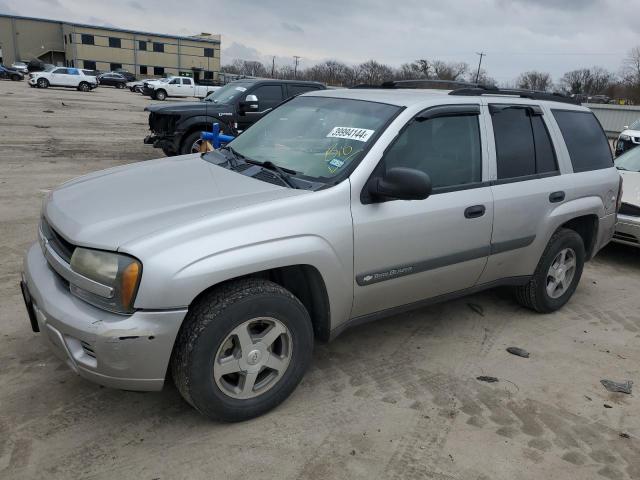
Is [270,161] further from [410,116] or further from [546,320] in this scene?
[546,320]

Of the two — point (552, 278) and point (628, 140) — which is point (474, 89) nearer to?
point (552, 278)

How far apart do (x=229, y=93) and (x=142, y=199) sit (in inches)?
342

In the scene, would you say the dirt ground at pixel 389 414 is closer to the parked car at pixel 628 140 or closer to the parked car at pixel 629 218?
the parked car at pixel 629 218

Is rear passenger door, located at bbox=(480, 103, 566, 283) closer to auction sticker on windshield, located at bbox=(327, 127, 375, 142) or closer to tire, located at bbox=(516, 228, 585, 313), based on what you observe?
tire, located at bbox=(516, 228, 585, 313)

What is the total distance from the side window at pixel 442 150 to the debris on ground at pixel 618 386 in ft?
5.27

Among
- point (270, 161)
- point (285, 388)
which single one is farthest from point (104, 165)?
point (285, 388)

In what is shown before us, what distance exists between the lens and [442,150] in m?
3.55

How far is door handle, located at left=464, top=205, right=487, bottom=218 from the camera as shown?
3521 millimetres

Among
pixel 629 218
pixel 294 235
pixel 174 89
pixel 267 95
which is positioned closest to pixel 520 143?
pixel 294 235

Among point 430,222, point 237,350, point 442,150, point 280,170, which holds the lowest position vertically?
point 237,350

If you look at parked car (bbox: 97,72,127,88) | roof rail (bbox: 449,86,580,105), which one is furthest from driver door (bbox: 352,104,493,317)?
parked car (bbox: 97,72,127,88)

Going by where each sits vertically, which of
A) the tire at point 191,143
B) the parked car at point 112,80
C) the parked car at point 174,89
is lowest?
the parked car at point 112,80

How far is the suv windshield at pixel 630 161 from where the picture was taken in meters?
7.36

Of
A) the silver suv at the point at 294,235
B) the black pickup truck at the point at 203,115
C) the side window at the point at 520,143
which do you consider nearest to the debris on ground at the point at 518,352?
the silver suv at the point at 294,235
